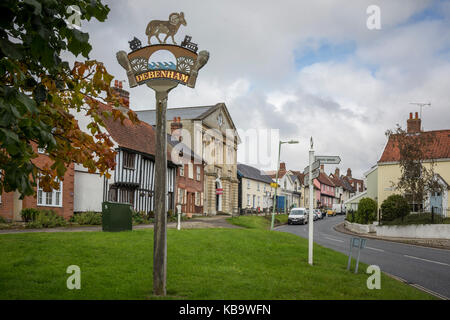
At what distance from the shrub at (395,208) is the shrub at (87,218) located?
21984mm

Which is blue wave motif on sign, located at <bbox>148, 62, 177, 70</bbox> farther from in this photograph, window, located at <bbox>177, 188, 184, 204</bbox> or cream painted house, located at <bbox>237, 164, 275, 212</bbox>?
cream painted house, located at <bbox>237, 164, 275, 212</bbox>

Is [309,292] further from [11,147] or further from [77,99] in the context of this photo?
[11,147]

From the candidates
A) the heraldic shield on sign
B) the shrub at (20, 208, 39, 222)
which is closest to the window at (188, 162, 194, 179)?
the shrub at (20, 208, 39, 222)

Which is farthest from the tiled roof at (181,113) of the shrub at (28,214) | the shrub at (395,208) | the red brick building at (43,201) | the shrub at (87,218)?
the shrub at (28,214)

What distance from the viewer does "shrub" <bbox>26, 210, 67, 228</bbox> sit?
2080cm

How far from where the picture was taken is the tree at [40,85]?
13.2 ft

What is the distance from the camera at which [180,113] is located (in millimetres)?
49594

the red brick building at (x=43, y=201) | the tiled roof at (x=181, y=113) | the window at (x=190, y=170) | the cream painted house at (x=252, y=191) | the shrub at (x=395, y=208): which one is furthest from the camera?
the cream painted house at (x=252, y=191)

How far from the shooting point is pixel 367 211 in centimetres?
3666

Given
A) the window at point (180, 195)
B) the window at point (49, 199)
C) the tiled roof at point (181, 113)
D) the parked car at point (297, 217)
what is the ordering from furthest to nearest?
the tiled roof at point (181, 113) < the parked car at point (297, 217) < the window at point (180, 195) < the window at point (49, 199)

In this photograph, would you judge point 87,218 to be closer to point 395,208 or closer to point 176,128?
point 176,128

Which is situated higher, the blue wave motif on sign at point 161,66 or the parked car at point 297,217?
the blue wave motif on sign at point 161,66

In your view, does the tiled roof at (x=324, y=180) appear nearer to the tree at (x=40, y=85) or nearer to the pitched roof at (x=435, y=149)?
the pitched roof at (x=435, y=149)
